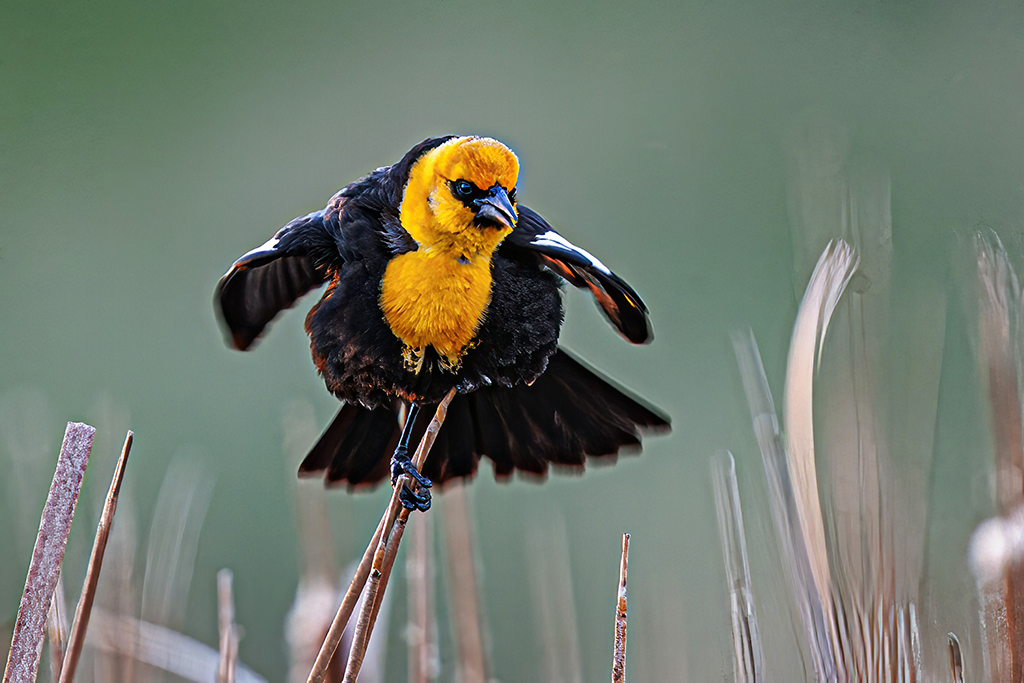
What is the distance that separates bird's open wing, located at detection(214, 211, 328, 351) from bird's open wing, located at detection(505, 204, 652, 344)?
0.23 meters

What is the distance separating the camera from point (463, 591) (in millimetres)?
938

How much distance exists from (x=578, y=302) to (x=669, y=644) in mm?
448

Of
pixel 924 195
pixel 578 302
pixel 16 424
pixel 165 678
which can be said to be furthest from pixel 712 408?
pixel 16 424

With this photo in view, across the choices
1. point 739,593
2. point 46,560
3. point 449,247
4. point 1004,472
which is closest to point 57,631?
point 46,560

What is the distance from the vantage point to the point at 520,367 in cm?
88

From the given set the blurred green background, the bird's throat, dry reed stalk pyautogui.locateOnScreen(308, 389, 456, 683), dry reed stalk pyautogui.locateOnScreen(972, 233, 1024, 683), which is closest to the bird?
the bird's throat

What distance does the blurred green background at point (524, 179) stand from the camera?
1.20m

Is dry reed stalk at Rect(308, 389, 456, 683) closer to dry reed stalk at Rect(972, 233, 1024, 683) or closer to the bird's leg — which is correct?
the bird's leg

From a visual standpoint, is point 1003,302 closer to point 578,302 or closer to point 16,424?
point 578,302

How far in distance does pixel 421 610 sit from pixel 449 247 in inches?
14.9

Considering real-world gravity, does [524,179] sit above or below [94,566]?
above

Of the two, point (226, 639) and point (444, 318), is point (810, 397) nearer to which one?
point (444, 318)

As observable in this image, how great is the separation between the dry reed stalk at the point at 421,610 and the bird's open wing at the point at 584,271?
31 centimetres

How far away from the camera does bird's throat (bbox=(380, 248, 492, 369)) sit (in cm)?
84
